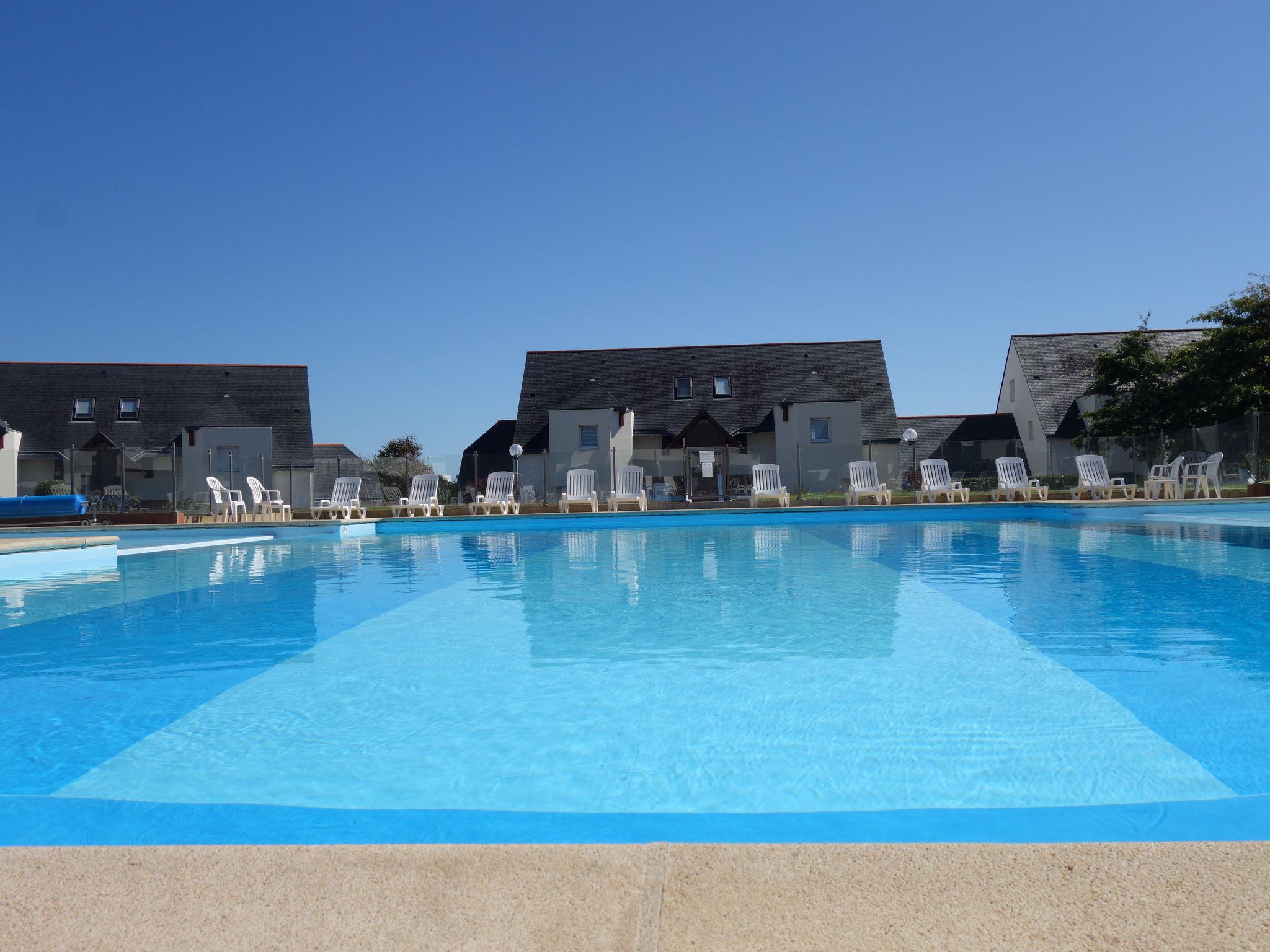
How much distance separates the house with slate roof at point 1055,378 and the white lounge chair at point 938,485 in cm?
1117

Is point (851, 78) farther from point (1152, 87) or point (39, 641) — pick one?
point (39, 641)

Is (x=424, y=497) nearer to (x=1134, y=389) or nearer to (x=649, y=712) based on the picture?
(x=649, y=712)

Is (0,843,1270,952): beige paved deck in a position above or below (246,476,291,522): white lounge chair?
below

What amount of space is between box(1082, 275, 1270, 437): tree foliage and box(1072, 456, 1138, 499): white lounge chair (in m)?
5.21

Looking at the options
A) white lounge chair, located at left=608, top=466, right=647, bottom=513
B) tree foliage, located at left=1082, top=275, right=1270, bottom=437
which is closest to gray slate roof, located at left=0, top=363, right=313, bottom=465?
white lounge chair, located at left=608, top=466, right=647, bottom=513

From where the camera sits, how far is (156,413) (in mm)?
31875

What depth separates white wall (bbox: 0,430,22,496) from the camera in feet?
66.0

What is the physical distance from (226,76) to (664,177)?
8604 mm

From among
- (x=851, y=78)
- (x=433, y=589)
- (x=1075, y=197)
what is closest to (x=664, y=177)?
(x=851, y=78)

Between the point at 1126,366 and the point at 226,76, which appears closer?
the point at 226,76

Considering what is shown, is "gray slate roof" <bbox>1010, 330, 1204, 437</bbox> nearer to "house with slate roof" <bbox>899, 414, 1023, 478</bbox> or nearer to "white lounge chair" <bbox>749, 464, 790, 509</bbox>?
"house with slate roof" <bbox>899, 414, 1023, 478</bbox>

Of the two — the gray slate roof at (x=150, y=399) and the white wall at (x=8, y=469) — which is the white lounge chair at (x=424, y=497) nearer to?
the white wall at (x=8, y=469)

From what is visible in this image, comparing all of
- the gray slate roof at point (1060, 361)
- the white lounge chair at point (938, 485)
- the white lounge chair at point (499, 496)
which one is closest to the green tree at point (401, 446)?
the white lounge chair at point (499, 496)

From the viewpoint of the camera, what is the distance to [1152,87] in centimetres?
1347
